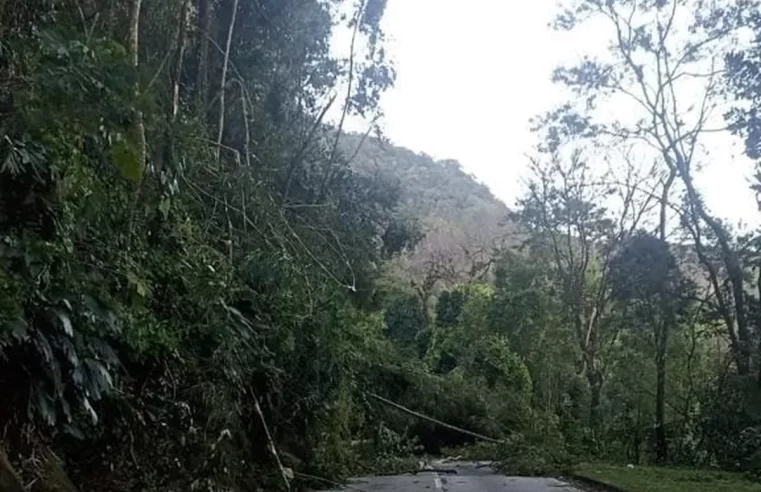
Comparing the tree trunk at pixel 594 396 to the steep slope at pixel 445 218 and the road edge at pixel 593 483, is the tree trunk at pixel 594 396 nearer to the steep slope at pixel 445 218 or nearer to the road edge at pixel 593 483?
the steep slope at pixel 445 218

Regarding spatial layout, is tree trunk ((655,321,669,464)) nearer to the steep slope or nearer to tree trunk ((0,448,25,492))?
the steep slope

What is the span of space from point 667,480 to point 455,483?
3.99 meters

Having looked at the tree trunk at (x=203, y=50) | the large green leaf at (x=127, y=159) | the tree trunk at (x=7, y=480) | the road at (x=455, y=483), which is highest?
the tree trunk at (x=203, y=50)

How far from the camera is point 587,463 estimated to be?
21859 mm

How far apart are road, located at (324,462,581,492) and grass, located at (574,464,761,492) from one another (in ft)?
3.00

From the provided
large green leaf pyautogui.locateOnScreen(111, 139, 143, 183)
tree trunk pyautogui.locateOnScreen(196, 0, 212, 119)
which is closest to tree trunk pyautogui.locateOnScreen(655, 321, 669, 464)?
tree trunk pyautogui.locateOnScreen(196, 0, 212, 119)

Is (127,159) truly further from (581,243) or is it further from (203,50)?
(581,243)

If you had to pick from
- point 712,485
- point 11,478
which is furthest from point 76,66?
point 712,485

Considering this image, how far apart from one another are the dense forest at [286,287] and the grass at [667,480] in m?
1.13

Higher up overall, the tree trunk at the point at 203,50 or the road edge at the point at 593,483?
the tree trunk at the point at 203,50

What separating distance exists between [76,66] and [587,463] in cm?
1842

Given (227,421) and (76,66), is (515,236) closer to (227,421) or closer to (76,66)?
(227,421)

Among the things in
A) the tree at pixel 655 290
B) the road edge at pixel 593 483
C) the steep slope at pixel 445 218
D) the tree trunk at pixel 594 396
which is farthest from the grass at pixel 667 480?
the steep slope at pixel 445 218

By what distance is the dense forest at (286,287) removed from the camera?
687 centimetres
